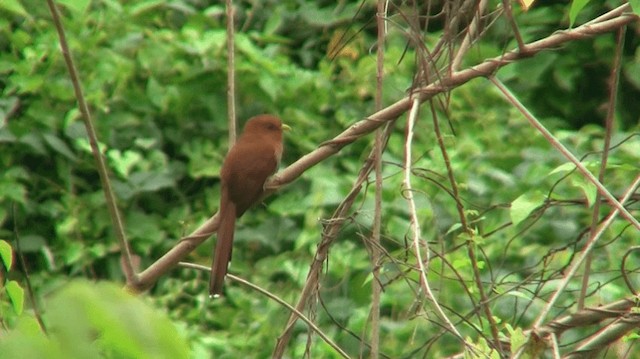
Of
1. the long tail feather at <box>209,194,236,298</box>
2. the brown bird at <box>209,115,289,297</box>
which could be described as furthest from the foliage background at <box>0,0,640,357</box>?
the long tail feather at <box>209,194,236,298</box>

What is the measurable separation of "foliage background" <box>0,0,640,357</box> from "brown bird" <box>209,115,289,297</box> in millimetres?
1172

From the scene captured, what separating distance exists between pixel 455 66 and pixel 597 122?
4.25m

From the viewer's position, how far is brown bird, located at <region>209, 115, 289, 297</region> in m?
2.65

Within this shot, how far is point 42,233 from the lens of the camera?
528 cm

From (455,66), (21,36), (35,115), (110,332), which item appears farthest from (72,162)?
(110,332)

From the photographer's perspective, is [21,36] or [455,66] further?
[21,36]

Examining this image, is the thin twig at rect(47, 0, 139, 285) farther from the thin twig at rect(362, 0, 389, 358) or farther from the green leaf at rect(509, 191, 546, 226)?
the green leaf at rect(509, 191, 546, 226)

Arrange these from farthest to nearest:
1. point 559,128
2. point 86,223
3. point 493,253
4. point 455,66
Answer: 1. point 559,128
2. point 86,223
3. point 493,253
4. point 455,66

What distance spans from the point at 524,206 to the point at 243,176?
969mm

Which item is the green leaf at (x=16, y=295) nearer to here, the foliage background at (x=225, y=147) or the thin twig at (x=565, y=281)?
Result: the thin twig at (x=565, y=281)

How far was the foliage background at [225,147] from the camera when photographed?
471cm

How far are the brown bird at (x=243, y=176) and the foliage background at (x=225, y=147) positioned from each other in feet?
3.85

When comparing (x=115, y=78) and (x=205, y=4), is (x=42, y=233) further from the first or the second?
(x=205, y=4)

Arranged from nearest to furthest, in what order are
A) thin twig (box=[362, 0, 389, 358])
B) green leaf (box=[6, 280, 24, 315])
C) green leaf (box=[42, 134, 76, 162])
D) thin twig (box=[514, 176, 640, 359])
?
green leaf (box=[6, 280, 24, 315]), thin twig (box=[514, 176, 640, 359]), thin twig (box=[362, 0, 389, 358]), green leaf (box=[42, 134, 76, 162])
